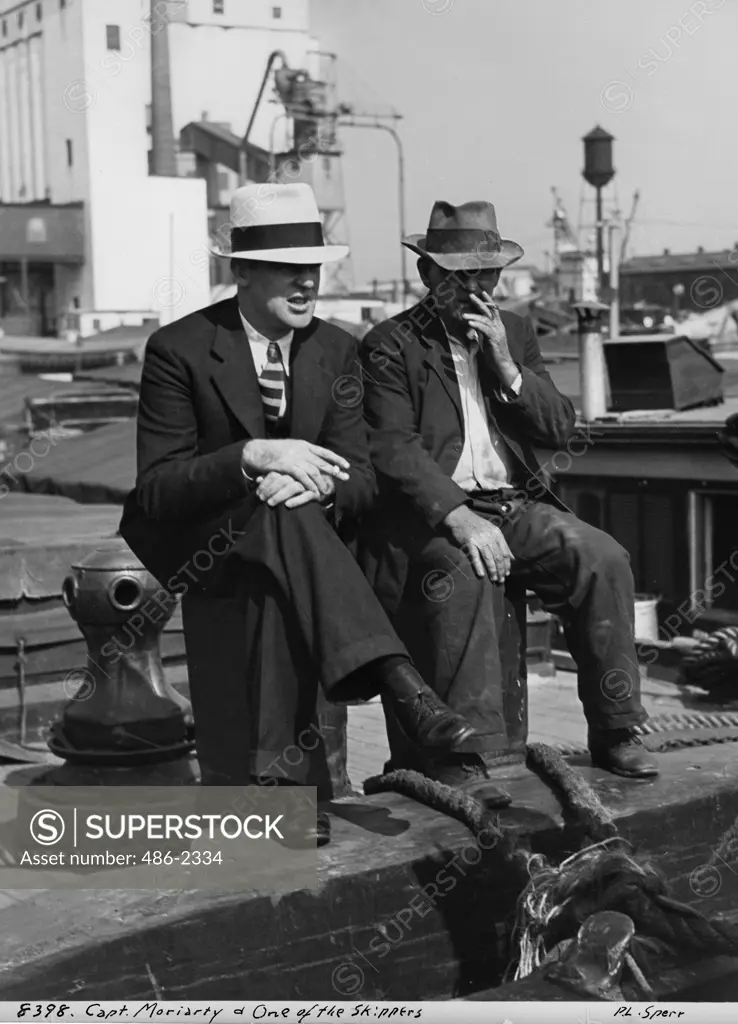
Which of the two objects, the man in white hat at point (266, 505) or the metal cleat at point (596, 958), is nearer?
the metal cleat at point (596, 958)

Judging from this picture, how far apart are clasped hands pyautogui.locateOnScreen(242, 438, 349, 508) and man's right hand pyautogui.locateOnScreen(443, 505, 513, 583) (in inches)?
17.8

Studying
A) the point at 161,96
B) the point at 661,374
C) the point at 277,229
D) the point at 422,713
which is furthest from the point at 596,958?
the point at 661,374

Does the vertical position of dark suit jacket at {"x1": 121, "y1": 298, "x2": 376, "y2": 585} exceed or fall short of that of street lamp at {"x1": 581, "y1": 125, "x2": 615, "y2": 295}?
it falls short

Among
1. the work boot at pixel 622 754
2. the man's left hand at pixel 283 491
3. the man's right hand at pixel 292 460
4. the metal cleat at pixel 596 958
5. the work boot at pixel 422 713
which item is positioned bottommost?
the metal cleat at pixel 596 958

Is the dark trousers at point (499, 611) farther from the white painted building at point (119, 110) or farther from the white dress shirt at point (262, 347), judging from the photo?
the white painted building at point (119, 110)

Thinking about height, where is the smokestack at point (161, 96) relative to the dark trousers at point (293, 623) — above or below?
above

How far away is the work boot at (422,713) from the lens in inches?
133

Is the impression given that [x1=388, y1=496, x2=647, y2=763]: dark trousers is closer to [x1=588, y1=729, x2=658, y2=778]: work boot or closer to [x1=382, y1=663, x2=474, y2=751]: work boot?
[x1=588, y1=729, x2=658, y2=778]: work boot

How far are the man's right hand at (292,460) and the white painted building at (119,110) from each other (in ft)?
5.40

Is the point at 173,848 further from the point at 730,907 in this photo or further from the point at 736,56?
the point at 736,56

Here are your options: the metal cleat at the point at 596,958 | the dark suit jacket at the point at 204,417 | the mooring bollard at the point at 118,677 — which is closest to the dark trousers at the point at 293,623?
the dark suit jacket at the point at 204,417

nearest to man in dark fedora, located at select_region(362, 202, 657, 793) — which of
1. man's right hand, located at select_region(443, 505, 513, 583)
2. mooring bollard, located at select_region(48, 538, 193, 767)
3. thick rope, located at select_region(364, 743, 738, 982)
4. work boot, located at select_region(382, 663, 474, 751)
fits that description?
man's right hand, located at select_region(443, 505, 513, 583)

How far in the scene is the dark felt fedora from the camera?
3.86 m

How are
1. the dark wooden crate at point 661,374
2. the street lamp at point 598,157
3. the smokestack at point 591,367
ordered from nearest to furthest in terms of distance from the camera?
the street lamp at point 598,157
the dark wooden crate at point 661,374
the smokestack at point 591,367
